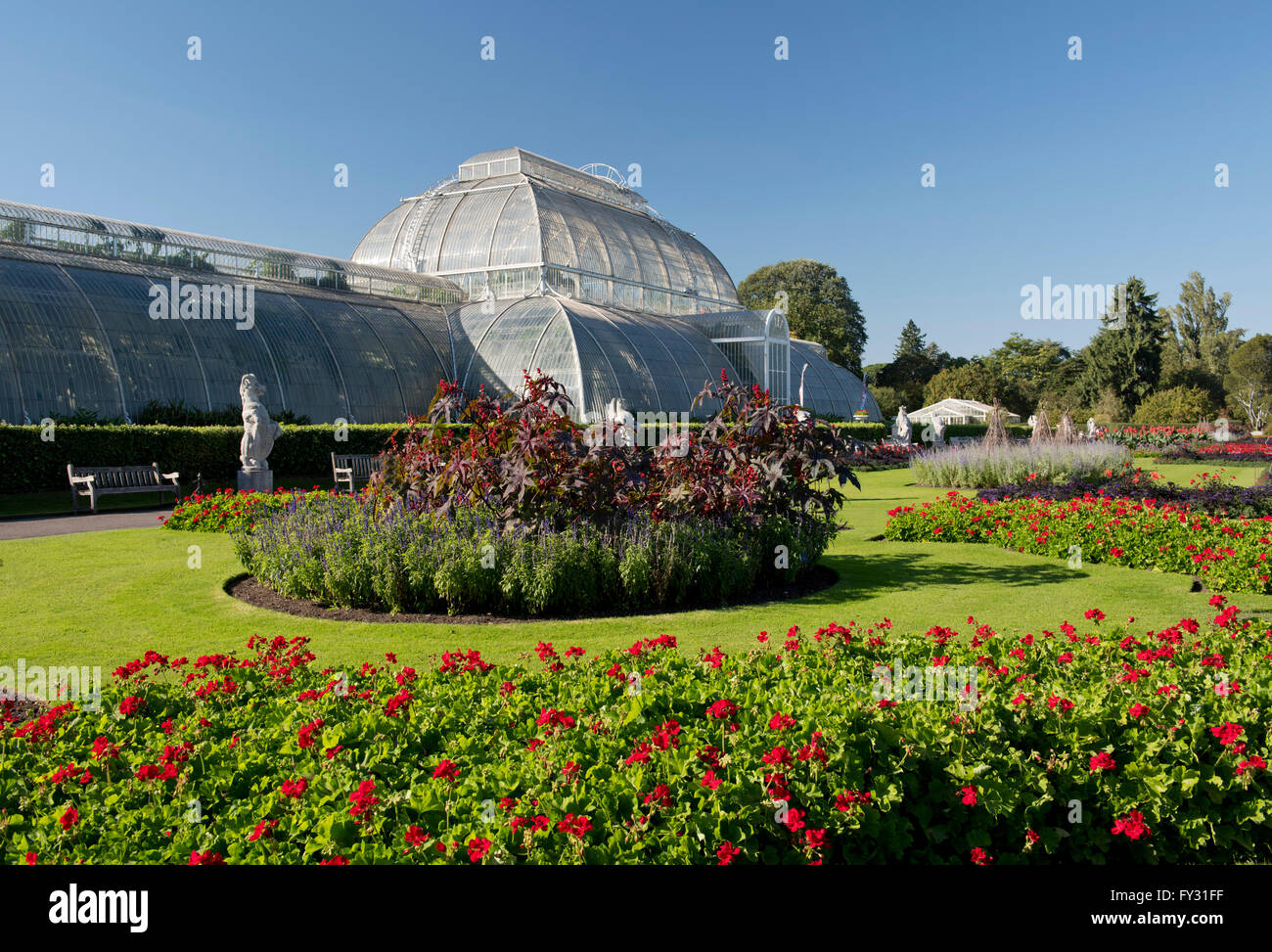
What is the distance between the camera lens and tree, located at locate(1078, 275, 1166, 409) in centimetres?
5869

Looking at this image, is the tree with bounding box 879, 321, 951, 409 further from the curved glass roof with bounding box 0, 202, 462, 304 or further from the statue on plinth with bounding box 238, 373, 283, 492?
the statue on plinth with bounding box 238, 373, 283, 492

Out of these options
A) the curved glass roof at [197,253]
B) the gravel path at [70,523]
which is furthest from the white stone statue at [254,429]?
the curved glass roof at [197,253]

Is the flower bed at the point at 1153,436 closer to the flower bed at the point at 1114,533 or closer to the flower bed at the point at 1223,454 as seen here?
the flower bed at the point at 1223,454

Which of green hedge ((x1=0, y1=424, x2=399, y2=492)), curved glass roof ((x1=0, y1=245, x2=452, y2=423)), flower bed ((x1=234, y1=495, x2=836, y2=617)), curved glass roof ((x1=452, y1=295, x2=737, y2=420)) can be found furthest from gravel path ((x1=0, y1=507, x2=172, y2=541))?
curved glass roof ((x1=452, y1=295, x2=737, y2=420))

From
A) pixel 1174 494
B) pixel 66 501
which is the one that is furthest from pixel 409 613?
pixel 66 501

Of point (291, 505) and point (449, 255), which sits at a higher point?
point (449, 255)

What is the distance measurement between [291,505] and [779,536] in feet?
18.2

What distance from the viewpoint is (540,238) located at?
3634 centimetres

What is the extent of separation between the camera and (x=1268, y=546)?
900 centimetres

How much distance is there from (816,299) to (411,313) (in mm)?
47359

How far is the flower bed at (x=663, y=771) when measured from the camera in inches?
122

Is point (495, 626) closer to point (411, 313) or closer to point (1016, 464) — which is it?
point (1016, 464)

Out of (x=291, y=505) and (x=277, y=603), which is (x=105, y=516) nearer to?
(x=291, y=505)
